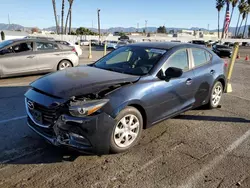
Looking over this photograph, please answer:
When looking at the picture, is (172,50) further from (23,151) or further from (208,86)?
(23,151)

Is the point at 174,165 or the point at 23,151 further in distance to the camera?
the point at 23,151

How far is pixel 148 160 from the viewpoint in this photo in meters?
3.38

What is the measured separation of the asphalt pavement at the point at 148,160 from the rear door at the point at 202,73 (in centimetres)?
60

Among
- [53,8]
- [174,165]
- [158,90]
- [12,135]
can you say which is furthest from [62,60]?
[53,8]

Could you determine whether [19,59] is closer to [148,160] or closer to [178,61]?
[178,61]

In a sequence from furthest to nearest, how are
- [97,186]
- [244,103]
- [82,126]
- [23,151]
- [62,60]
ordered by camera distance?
[62,60] → [244,103] → [23,151] → [82,126] → [97,186]

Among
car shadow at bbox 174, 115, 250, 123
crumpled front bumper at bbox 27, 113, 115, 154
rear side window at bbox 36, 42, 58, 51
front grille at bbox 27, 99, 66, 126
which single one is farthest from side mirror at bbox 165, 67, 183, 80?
rear side window at bbox 36, 42, 58, 51

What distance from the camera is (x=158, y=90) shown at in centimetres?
384

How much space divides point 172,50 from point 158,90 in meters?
0.97

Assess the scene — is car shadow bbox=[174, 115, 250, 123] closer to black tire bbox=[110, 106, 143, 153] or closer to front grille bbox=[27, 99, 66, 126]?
black tire bbox=[110, 106, 143, 153]

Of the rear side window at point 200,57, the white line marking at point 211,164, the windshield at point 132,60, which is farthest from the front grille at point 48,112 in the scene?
the rear side window at point 200,57

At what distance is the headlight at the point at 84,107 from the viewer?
2996 mm

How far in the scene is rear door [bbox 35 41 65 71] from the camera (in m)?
9.00

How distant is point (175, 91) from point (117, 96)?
136cm
